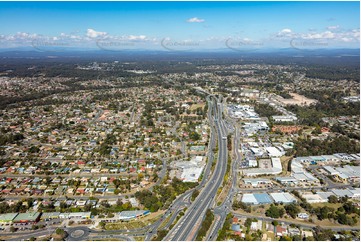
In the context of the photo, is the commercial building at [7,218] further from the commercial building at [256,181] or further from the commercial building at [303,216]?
the commercial building at [303,216]

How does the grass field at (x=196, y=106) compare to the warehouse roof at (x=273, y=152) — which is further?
the grass field at (x=196, y=106)

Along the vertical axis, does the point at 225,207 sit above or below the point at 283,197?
below

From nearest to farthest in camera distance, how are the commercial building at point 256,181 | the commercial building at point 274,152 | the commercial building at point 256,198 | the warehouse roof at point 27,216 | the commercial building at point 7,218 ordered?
1. the commercial building at point 7,218
2. the warehouse roof at point 27,216
3. the commercial building at point 256,198
4. the commercial building at point 256,181
5. the commercial building at point 274,152

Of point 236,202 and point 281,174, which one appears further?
point 281,174

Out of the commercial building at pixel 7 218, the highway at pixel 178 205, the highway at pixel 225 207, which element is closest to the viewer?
the highway at pixel 225 207

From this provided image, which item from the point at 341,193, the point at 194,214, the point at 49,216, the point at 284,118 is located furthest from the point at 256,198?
the point at 284,118

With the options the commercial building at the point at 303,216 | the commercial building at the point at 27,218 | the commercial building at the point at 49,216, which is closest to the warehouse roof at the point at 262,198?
the commercial building at the point at 303,216

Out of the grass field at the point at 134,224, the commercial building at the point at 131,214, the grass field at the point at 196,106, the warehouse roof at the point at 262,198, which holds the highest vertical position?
the grass field at the point at 196,106

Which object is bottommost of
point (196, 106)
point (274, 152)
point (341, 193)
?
point (341, 193)

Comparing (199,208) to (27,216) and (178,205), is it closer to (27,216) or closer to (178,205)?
(178,205)

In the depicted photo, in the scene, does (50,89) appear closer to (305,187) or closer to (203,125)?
(203,125)

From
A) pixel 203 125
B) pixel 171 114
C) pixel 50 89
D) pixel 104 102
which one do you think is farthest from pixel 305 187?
pixel 50 89
